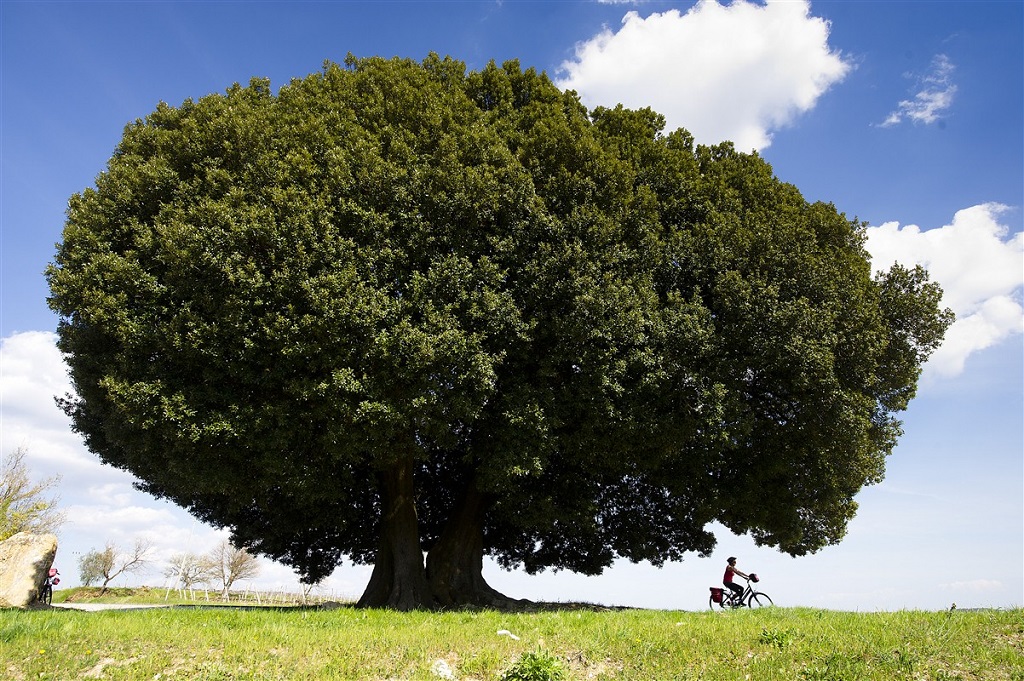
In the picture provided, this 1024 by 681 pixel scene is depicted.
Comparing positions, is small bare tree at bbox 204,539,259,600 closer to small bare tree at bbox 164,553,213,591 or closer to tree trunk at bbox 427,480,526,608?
small bare tree at bbox 164,553,213,591

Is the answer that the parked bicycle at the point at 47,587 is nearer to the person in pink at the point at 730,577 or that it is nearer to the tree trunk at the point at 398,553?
the tree trunk at the point at 398,553

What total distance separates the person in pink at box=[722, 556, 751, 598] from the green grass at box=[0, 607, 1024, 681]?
6.85 metres

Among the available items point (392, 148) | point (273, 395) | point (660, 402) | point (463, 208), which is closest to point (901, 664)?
point (660, 402)

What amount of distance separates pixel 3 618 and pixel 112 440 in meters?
6.16

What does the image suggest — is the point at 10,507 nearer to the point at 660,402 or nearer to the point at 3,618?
the point at 3,618

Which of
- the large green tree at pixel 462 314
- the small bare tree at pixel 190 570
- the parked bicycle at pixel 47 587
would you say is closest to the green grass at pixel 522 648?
the large green tree at pixel 462 314

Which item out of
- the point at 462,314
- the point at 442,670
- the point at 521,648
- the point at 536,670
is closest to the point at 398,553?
the point at 462,314

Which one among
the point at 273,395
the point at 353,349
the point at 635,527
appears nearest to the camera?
the point at 353,349

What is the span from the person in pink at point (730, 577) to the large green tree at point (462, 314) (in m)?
1.74

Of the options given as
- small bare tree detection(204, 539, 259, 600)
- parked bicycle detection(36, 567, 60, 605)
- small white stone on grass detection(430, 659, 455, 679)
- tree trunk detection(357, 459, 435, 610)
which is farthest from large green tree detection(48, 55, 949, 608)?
small bare tree detection(204, 539, 259, 600)

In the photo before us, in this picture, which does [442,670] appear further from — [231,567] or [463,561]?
[231,567]

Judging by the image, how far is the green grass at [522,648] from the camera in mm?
10742

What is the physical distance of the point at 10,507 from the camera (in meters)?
32.8

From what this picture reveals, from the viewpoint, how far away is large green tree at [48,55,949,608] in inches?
640
